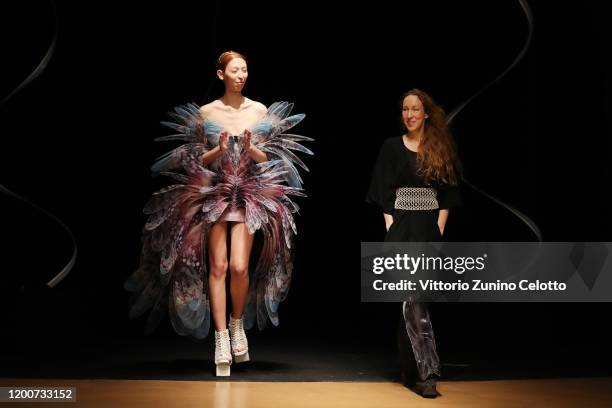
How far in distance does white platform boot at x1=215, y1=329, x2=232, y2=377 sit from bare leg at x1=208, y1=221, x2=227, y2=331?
7cm

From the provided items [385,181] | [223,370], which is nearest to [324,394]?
[223,370]

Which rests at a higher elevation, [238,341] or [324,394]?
[238,341]

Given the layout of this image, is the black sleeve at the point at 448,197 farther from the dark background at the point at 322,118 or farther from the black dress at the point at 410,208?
the dark background at the point at 322,118

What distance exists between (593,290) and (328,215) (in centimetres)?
169

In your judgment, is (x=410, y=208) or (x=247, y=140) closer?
(x=410, y=208)

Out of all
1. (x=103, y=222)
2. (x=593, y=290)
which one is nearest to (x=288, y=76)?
(x=103, y=222)

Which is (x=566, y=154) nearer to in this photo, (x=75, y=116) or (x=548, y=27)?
(x=548, y=27)

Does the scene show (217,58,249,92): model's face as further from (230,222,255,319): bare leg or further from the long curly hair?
the long curly hair

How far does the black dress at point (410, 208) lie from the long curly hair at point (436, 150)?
1.5 inches

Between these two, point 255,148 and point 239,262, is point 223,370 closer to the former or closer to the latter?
point 239,262

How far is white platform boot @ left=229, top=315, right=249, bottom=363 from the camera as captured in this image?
534 cm

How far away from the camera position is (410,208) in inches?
196

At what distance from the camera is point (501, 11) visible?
671 cm

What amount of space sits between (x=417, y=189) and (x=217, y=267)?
100 centimetres
